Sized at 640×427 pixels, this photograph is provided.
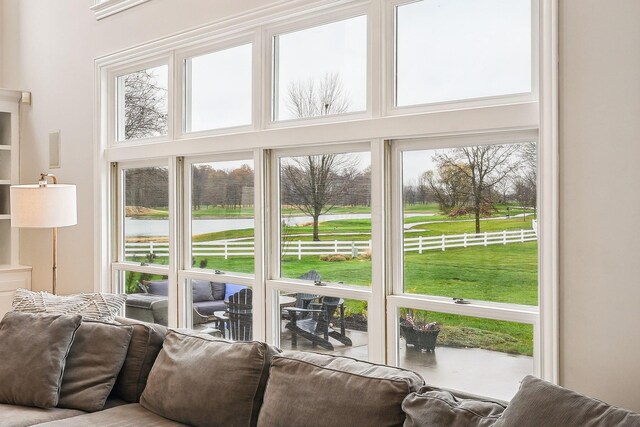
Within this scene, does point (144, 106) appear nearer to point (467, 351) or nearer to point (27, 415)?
point (27, 415)

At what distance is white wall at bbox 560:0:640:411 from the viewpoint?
2135 millimetres

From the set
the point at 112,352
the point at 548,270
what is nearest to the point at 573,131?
the point at 548,270

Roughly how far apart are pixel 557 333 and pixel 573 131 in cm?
72

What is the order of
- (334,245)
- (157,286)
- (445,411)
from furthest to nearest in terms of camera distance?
1. (157,286)
2. (334,245)
3. (445,411)

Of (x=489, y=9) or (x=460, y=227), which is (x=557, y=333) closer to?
(x=460, y=227)

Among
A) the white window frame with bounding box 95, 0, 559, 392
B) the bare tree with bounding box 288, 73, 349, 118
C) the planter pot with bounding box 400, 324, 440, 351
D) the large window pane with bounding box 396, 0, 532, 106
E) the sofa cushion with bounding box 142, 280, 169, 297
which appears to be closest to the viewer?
the white window frame with bounding box 95, 0, 559, 392

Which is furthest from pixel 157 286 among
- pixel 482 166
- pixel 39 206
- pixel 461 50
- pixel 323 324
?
pixel 461 50

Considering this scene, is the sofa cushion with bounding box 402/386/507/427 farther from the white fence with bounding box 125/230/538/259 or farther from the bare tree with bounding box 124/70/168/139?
the bare tree with bounding box 124/70/168/139

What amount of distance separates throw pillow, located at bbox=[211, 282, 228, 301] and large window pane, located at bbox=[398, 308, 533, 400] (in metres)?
1.22

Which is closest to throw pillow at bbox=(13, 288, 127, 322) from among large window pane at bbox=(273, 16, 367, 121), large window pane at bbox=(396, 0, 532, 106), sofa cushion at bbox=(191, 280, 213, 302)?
sofa cushion at bbox=(191, 280, 213, 302)

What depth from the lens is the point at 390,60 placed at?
2.90 m

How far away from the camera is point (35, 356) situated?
3029 millimetres

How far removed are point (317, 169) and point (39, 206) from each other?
177cm

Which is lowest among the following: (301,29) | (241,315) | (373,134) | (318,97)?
(241,315)
